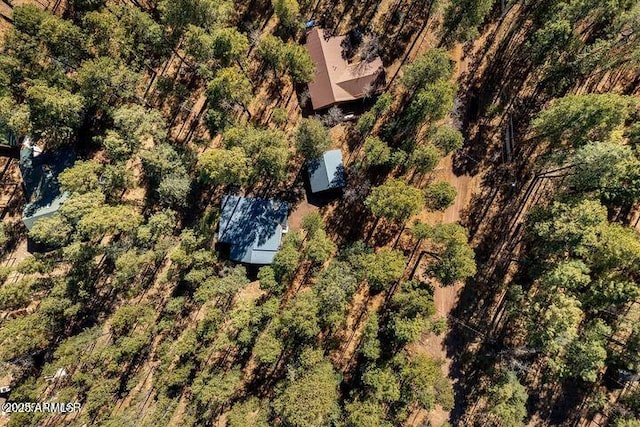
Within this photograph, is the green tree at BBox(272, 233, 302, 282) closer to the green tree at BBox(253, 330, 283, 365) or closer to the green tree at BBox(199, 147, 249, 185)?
the green tree at BBox(253, 330, 283, 365)

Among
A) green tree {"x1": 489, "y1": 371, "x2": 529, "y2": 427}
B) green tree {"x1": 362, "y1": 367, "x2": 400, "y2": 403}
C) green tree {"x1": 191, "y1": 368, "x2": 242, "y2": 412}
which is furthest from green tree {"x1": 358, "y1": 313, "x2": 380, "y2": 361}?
green tree {"x1": 191, "y1": 368, "x2": 242, "y2": 412}

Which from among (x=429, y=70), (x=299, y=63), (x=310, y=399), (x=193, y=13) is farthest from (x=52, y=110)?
(x=310, y=399)

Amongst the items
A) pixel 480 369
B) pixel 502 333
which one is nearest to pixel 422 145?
→ pixel 502 333

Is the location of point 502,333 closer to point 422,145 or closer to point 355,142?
point 422,145

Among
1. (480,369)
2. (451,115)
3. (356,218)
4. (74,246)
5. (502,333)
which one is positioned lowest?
(74,246)

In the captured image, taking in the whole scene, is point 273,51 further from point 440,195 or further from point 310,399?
point 310,399

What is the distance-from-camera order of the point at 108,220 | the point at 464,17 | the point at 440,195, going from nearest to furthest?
the point at 108,220 < the point at 440,195 < the point at 464,17
